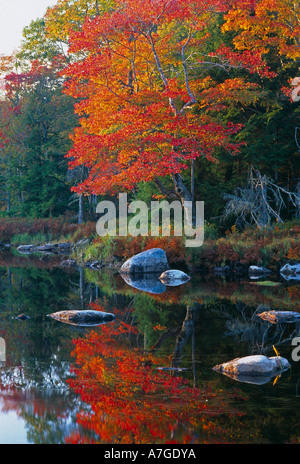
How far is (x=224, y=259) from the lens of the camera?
17297 millimetres

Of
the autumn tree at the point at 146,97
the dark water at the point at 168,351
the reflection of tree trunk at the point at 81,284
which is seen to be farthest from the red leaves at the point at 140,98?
the dark water at the point at 168,351

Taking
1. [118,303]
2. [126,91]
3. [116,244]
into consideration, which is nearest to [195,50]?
[126,91]

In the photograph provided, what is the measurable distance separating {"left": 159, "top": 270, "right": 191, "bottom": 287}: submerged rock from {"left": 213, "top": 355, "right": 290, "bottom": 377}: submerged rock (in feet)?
28.6

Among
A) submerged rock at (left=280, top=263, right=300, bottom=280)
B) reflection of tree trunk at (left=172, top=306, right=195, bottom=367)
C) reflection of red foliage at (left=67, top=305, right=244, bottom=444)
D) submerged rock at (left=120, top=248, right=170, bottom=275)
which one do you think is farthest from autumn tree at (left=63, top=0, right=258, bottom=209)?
reflection of red foliage at (left=67, top=305, right=244, bottom=444)

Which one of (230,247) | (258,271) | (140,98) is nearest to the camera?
(258,271)

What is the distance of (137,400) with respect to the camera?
227 inches

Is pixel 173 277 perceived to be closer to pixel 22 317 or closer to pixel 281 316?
pixel 281 316

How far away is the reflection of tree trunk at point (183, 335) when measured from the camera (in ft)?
24.5

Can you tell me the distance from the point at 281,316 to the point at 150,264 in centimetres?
799

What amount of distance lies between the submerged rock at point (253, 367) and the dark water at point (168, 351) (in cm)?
15

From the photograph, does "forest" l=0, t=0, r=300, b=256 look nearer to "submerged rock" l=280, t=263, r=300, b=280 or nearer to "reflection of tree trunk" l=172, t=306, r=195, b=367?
"submerged rock" l=280, t=263, r=300, b=280

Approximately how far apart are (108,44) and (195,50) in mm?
3108

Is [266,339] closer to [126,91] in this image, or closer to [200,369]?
[200,369]

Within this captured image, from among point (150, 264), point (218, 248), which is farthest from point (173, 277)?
point (218, 248)
